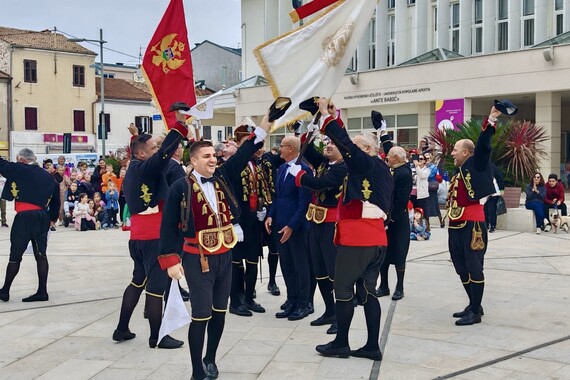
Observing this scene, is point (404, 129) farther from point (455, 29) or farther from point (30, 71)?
point (30, 71)

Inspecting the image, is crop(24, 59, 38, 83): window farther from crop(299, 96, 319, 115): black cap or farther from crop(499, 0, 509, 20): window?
crop(299, 96, 319, 115): black cap

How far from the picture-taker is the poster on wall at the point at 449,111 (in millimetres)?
29062

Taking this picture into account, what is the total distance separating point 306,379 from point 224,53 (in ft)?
192

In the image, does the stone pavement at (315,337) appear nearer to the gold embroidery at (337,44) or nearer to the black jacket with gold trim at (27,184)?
the black jacket with gold trim at (27,184)

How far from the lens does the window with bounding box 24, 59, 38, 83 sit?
52.2m

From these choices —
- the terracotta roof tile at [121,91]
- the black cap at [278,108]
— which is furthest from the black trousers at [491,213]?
the terracotta roof tile at [121,91]

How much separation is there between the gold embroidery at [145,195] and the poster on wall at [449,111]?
2339cm

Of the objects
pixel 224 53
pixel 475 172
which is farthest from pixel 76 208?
pixel 224 53

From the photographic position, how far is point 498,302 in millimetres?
8383

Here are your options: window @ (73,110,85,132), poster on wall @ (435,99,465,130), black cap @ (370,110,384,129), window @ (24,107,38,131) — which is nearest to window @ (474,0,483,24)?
poster on wall @ (435,99,465,130)

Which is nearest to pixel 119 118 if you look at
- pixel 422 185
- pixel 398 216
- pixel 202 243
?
pixel 422 185

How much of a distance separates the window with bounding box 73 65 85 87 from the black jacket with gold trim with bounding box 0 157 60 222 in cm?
4870

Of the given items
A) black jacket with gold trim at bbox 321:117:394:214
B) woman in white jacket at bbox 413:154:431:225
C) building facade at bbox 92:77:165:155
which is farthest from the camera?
building facade at bbox 92:77:165:155

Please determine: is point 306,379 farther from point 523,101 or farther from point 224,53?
point 224,53
